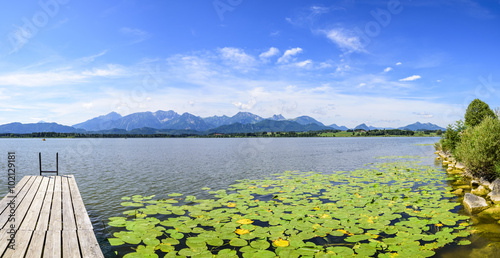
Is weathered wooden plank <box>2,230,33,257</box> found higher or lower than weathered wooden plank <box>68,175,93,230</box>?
higher

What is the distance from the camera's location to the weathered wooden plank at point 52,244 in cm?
732

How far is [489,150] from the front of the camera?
19344 mm

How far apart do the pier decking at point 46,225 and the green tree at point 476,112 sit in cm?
7836

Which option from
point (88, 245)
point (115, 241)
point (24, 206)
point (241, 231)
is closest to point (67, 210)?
point (24, 206)

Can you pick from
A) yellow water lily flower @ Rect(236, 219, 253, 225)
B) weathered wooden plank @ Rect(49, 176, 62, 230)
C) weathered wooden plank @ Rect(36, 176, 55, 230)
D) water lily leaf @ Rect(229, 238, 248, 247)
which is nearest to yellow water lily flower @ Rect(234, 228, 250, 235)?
water lily leaf @ Rect(229, 238, 248, 247)

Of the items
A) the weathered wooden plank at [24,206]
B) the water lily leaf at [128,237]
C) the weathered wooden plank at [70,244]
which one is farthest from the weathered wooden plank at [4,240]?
the water lily leaf at [128,237]

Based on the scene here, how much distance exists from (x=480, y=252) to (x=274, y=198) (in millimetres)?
10287

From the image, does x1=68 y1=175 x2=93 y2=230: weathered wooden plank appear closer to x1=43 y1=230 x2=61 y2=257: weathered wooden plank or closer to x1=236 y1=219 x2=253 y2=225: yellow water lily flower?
x1=43 y1=230 x2=61 y2=257: weathered wooden plank

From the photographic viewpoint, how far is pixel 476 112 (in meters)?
63.4

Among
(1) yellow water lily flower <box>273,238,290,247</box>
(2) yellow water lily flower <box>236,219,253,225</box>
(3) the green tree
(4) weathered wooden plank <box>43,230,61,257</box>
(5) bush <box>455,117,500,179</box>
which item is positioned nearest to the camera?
(4) weathered wooden plank <box>43,230,61,257</box>

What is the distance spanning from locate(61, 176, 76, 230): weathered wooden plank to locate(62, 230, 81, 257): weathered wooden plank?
3.06 feet

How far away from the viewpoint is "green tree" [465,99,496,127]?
61.7 meters

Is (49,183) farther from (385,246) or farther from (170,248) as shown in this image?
(385,246)

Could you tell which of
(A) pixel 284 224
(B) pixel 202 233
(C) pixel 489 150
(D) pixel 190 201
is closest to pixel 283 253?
(A) pixel 284 224
